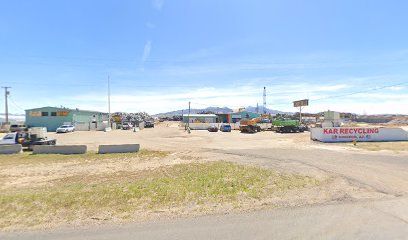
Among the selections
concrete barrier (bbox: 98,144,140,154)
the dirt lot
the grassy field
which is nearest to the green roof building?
concrete barrier (bbox: 98,144,140,154)

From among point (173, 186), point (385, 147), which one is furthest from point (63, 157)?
point (385, 147)

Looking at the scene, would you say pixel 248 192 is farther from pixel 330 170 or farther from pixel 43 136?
pixel 43 136

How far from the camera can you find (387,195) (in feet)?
37.9

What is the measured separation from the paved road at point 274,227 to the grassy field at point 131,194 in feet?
3.60

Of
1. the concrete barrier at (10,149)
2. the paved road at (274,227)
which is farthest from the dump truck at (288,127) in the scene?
the paved road at (274,227)

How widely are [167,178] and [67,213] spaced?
5665 millimetres

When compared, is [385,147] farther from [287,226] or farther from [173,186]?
[287,226]

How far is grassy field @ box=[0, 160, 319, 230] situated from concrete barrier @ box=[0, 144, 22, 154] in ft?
43.9

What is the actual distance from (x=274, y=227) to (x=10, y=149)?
2550 centimetres

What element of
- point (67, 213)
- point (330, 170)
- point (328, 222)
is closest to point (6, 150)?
point (67, 213)

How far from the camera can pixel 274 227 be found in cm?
810

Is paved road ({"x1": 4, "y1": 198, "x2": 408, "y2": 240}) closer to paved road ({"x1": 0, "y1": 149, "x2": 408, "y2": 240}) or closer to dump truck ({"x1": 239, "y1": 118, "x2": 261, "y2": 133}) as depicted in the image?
paved road ({"x1": 0, "y1": 149, "x2": 408, "y2": 240})

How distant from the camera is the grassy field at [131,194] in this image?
9.35 m

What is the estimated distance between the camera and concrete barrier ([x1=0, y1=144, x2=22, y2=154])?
2634 centimetres
